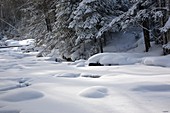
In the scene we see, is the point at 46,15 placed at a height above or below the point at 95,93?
Result: above

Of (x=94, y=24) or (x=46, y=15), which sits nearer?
(x=94, y=24)

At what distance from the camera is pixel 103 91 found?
21.7 feet

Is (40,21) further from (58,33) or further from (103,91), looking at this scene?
(103,91)

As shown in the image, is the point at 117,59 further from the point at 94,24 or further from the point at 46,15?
the point at 46,15

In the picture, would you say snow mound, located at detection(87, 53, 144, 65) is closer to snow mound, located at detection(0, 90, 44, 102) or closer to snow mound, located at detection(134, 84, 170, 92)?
snow mound, located at detection(134, 84, 170, 92)

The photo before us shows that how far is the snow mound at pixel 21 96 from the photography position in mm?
6199

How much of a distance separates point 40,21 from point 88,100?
67.6ft

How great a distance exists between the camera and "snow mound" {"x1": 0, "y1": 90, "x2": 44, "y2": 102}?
6199 mm

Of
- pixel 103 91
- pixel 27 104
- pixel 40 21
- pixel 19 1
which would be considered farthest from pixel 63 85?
pixel 19 1

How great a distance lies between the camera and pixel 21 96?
20.9 feet

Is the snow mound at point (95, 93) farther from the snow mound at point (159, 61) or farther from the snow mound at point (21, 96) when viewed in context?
the snow mound at point (159, 61)

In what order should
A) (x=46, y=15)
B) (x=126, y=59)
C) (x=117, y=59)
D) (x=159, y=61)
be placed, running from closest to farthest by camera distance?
Result: (x=159, y=61), (x=126, y=59), (x=117, y=59), (x=46, y=15)

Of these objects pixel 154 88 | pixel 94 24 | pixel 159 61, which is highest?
pixel 94 24

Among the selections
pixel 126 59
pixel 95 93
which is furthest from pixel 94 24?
pixel 95 93
